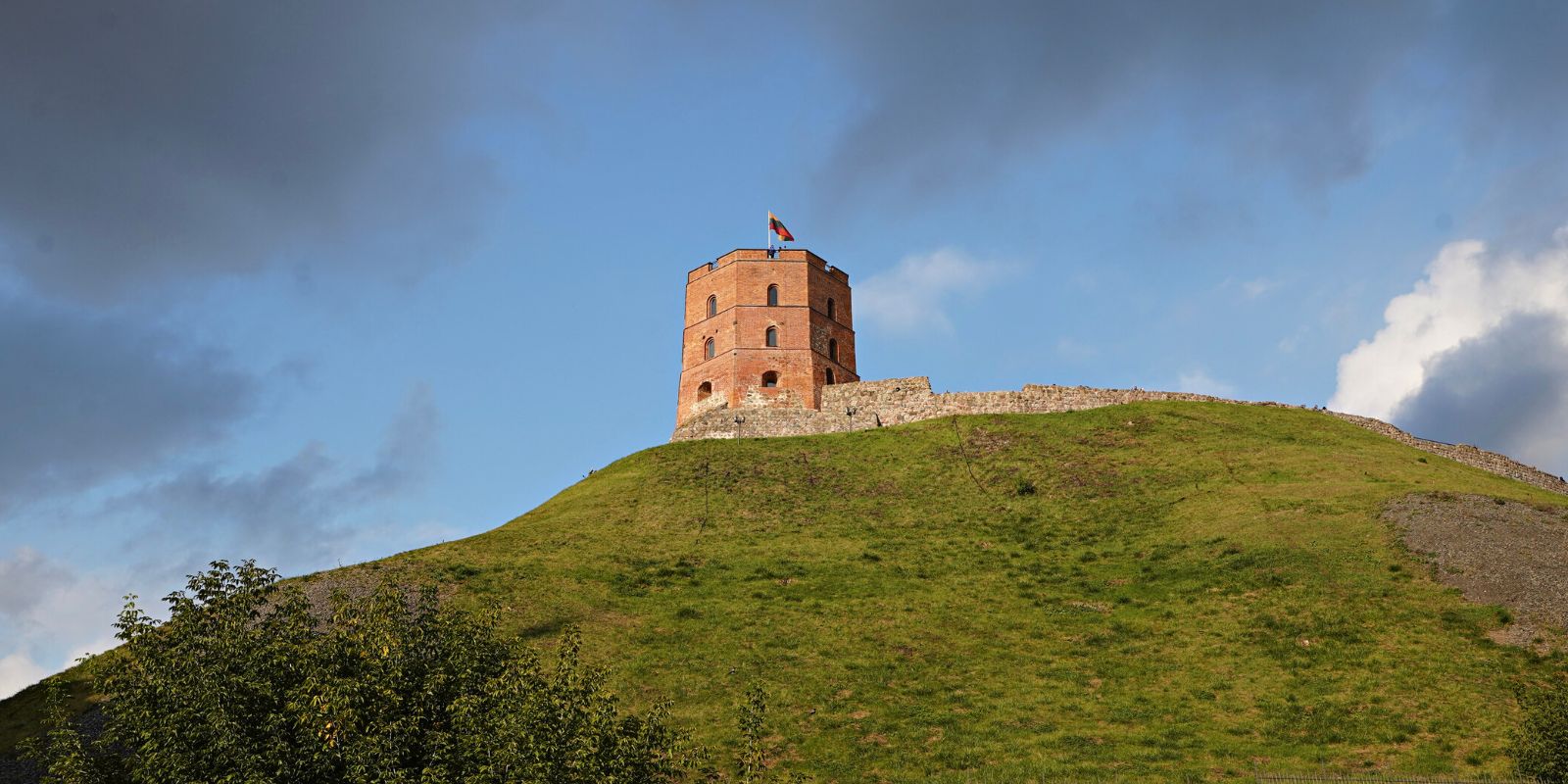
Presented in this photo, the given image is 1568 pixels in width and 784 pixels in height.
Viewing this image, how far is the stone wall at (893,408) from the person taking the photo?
2972 inches

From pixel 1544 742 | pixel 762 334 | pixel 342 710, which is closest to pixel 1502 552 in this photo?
pixel 1544 742

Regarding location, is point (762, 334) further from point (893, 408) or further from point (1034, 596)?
point (1034, 596)

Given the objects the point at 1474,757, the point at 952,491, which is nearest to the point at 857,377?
the point at 952,491

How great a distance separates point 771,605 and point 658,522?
Result: 13.2 m

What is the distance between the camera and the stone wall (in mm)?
75500

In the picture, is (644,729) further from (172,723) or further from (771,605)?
(771,605)

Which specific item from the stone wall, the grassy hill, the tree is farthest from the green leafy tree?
the stone wall

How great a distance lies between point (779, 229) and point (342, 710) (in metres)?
63.8

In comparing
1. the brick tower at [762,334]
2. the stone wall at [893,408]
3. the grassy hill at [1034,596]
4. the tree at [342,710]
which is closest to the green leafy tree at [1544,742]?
the grassy hill at [1034,596]

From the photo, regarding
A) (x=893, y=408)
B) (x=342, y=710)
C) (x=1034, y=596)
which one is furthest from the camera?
(x=893, y=408)

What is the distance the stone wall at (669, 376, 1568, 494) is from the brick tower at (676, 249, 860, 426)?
1.67m

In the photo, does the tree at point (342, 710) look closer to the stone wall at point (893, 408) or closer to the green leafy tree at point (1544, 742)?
the green leafy tree at point (1544, 742)

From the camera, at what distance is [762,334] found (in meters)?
79.6

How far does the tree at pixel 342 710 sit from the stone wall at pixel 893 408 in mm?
49178
